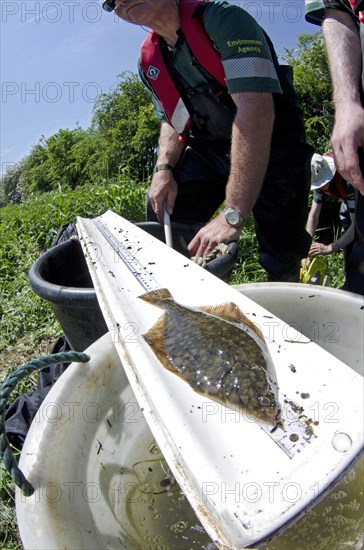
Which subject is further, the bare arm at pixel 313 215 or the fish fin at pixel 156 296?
the bare arm at pixel 313 215

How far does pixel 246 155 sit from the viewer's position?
6.84 ft

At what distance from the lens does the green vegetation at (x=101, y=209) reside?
2975 mm

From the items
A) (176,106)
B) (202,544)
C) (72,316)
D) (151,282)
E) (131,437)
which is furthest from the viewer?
(176,106)

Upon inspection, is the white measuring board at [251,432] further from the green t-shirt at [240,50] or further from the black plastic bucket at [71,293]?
the green t-shirt at [240,50]

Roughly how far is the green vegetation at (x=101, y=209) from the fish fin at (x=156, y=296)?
104cm

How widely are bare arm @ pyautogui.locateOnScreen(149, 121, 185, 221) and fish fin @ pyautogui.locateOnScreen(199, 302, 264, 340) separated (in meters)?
1.21

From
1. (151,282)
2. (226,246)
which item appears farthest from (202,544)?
(226,246)

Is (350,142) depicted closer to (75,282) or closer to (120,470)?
(120,470)

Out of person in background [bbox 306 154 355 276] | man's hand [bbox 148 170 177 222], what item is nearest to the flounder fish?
man's hand [bbox 148 170 177 222]

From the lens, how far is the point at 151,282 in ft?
5.29

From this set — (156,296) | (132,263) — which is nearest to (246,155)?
(132,263)

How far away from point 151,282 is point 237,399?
24.0 inches

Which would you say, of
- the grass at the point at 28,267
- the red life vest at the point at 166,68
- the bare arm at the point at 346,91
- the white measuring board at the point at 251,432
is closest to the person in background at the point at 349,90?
the bare arm at the point at 346,91

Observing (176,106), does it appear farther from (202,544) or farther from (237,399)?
(202,544)
